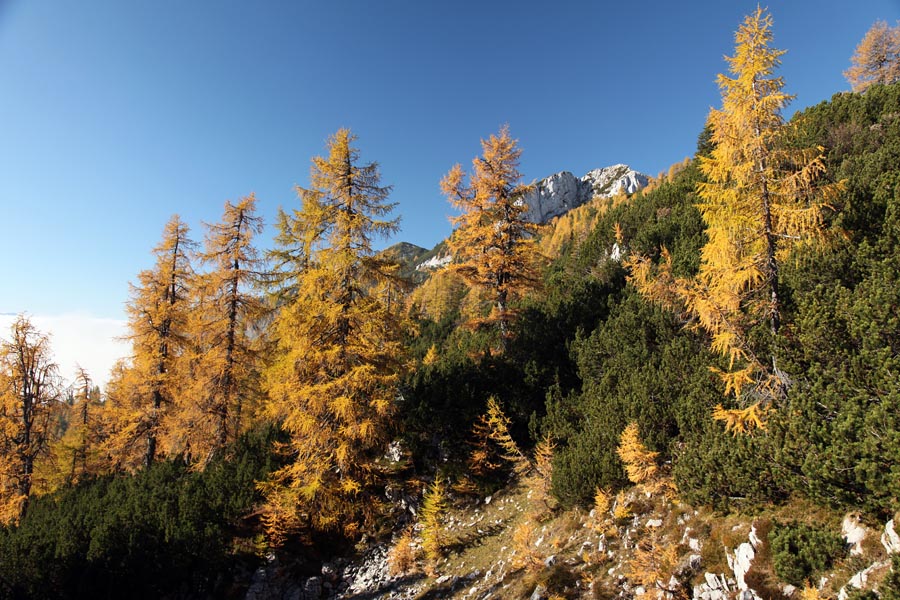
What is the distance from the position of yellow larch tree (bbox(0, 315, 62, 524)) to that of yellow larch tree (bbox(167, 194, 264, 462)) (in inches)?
225

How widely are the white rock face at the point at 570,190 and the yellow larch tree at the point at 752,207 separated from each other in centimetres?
15814

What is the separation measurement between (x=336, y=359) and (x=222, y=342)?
26.4 feet

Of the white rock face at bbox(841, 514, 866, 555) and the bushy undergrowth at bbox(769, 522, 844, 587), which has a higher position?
the white rock face at bbox(841, 514, 866, 555)

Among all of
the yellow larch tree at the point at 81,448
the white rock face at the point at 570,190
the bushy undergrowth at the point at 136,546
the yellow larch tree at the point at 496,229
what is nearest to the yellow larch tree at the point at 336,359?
the bushy undergrowth at the point at 136,546

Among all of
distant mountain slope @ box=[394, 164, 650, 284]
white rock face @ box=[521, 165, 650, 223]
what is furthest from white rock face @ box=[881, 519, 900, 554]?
white rock face @ box=[521, 165, 650, 223]

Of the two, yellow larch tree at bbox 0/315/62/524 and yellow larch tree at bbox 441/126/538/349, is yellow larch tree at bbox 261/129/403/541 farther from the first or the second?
yellow larch tree at bbox 0/315/62/524

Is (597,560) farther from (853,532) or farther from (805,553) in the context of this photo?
(853,532)

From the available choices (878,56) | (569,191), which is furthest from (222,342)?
(569,191)

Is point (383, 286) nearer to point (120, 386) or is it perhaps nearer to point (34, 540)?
point (34, 540)

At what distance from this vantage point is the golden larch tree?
114 feet

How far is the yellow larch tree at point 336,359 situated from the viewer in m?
11.4

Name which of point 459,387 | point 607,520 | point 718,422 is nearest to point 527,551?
point 607,520

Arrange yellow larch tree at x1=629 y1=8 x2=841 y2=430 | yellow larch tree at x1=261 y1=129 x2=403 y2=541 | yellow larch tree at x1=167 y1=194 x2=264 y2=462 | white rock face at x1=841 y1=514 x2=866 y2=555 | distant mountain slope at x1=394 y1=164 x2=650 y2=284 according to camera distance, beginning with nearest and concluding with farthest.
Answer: white rock face at x1=841 y1=514 x2=866 y2=555 → yellow larch tree at x1=629 y1=8 x2=841 y2=430 → yellow larch tree at x1=261 y1=129 x2=403 y2=541 → yellow larch tree at x1=167 y1=194 x2=264 y2=462 → distant mountain slope at x1=394 y1=164 x2=650 y2=284

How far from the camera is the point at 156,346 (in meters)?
18.4
